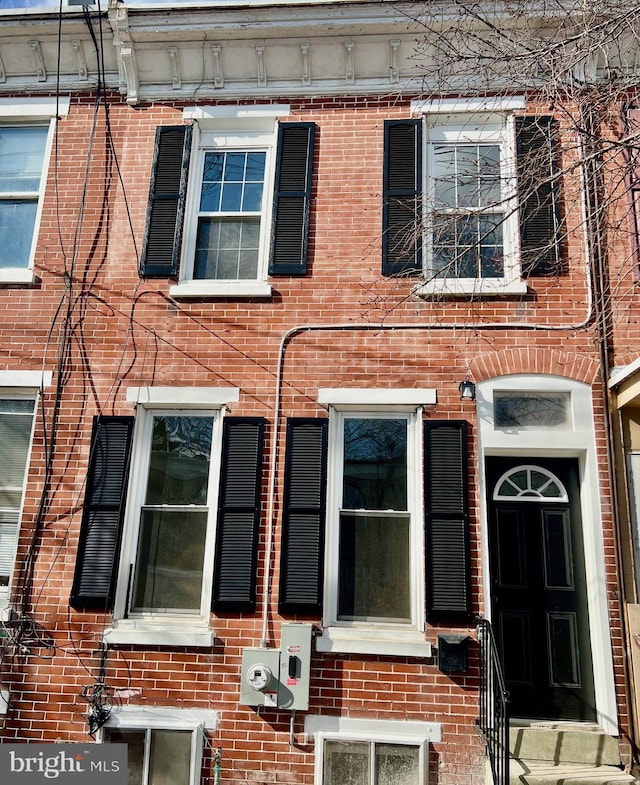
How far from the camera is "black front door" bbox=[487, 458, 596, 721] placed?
18.5 feet

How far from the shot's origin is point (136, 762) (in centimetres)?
554

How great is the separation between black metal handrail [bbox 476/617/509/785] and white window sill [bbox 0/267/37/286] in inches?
198

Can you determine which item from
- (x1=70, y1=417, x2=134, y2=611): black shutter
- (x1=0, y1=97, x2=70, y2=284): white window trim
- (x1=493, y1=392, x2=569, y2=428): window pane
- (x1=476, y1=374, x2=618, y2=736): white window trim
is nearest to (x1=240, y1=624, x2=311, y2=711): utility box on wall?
(x1=70, y1=417, x2=134, y2=611): black shutter

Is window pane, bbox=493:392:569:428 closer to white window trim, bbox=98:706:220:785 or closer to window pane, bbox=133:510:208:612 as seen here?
window pane, bbox=133:510:208:612

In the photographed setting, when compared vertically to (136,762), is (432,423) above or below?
above

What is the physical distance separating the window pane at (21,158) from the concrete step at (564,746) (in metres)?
6.65

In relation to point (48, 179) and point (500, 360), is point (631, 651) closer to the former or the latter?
point (500, 360)

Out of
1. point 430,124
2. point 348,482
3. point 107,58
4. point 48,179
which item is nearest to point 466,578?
point 348,482

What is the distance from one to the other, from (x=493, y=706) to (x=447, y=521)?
1406mm

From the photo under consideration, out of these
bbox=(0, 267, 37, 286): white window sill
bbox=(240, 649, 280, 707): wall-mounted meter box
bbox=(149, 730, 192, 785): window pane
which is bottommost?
bbox=(149, 730, 192, 785): window pane

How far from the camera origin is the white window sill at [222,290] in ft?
21.3

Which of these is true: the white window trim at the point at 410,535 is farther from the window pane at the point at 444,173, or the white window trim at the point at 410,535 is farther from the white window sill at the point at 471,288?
the window pane at the point at 444,173

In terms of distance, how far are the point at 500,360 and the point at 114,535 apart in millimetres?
3618

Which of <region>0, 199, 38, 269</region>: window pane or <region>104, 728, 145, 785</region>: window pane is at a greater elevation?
<region>0, 199, 38, 269</region>: window pane
